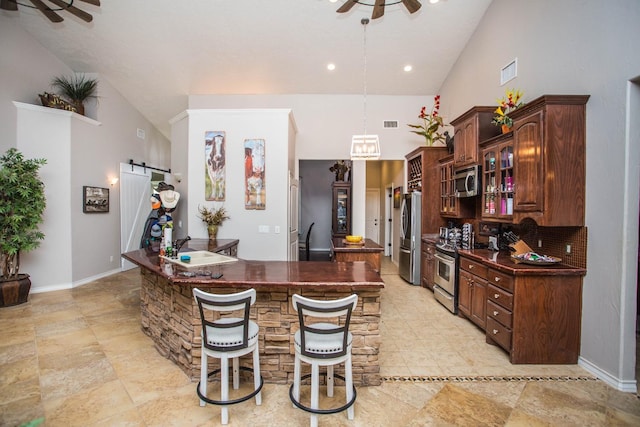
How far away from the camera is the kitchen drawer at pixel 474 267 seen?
3483mm

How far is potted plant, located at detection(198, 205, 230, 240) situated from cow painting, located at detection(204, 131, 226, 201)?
20 cm

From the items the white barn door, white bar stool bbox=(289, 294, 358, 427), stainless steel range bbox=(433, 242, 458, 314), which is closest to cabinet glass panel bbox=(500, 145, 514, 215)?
stainless steel range bbox=(433, 242, 458, 314)

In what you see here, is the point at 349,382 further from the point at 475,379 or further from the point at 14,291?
the point at 14,291

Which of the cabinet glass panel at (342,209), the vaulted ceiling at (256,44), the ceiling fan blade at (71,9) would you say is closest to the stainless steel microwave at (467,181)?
the vaulted ceiling at (256,44)

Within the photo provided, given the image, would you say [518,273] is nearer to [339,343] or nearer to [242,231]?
[339,343]

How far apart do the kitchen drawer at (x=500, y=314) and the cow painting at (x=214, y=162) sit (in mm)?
4321

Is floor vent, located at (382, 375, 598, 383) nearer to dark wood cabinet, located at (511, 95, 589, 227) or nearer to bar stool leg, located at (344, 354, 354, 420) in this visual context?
bar stool leg, located at (344, 354, 354, 420)

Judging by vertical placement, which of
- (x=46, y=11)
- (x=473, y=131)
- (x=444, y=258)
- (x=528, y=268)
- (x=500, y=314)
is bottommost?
(x=500, y=314)

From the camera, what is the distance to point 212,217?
17.0 ft

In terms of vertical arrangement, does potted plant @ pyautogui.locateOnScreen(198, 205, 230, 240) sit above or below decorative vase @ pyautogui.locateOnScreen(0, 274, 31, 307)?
above

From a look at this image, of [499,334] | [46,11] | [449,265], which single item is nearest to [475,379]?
[499,334]

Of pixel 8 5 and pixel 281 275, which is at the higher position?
pixel 8 5

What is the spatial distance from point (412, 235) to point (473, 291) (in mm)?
2001

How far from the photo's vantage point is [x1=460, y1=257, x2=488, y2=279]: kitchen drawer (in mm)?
3483
